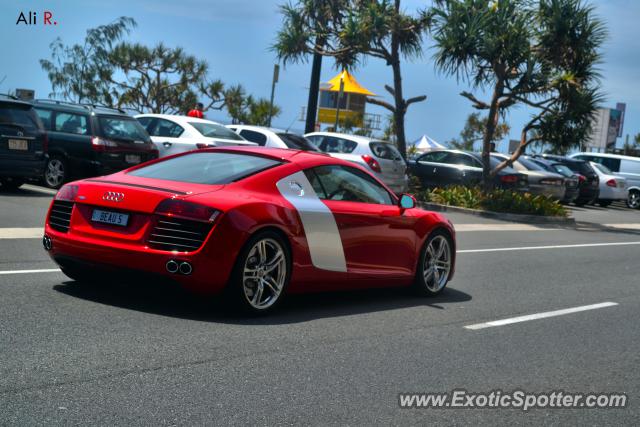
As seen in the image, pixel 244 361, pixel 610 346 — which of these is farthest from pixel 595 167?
pixel 244 361

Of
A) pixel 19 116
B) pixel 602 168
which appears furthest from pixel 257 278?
pixel 602 168

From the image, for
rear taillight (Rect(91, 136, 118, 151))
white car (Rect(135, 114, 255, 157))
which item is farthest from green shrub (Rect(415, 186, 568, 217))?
rear taillight (Rect(91, 136, 118, 151))

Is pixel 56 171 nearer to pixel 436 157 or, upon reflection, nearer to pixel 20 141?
pixel 20 141

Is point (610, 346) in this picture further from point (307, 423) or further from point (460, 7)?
point (460, 7)

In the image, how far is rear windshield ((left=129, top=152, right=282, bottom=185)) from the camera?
762cm

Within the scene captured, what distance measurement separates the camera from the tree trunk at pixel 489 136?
25.3 m

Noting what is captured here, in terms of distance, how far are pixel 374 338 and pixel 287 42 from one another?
21581mm

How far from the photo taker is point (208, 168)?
788 centimetres

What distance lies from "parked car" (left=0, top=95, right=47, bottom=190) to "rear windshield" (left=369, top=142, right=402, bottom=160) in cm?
839

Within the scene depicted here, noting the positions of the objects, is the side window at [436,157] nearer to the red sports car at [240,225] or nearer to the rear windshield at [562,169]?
the rear windshield at [562,169]

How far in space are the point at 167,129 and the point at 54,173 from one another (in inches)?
111

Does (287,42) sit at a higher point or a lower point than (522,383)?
higher

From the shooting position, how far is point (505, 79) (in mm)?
25125

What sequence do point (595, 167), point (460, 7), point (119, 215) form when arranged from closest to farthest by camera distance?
point (119, 215)
point (460, 7)
point (595, 167)
